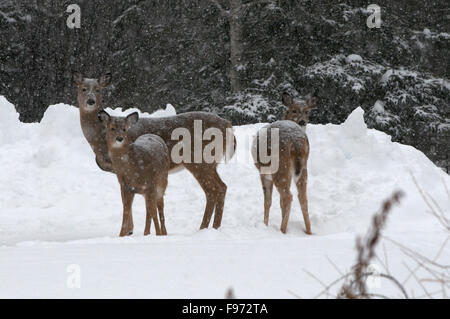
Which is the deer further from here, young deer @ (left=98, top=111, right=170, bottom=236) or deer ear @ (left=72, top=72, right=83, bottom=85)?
young deer @ (left=98, top=111, right=170, bottom=236)

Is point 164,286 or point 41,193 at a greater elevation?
point 164,286

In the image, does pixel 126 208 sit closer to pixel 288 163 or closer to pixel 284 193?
pixel 284 193

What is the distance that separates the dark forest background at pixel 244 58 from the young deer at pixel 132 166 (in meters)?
11.3

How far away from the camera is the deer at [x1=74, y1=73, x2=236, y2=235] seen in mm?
9258

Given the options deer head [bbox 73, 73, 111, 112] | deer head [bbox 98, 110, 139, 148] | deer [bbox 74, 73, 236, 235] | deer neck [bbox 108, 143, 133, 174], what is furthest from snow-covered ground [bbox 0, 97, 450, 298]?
deer head [bbox 73, 73, 111, 112]

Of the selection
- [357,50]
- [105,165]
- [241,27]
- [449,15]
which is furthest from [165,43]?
[105,165]

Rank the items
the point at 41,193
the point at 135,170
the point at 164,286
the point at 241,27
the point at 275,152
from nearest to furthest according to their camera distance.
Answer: the point at 164,286, the point at 135,170, the point at 275,152, the point at 41,193, the point at 241,27

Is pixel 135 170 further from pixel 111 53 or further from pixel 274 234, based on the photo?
pixel 111 53

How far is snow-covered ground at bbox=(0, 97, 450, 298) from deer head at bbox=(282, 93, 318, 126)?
4.59 feet

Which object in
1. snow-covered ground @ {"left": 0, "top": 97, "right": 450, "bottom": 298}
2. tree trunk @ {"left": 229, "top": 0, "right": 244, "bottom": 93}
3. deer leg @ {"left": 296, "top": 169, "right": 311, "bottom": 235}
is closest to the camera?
snow-covered ground @ {"left": 0, "top": 97, "right": 450, "bottom": 298}

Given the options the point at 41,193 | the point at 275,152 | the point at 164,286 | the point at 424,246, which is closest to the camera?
the point at 164,286

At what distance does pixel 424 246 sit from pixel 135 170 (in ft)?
12.2

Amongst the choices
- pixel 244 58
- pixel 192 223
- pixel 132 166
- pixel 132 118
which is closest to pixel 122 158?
pixel 132 166

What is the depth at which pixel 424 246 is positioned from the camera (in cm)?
565
